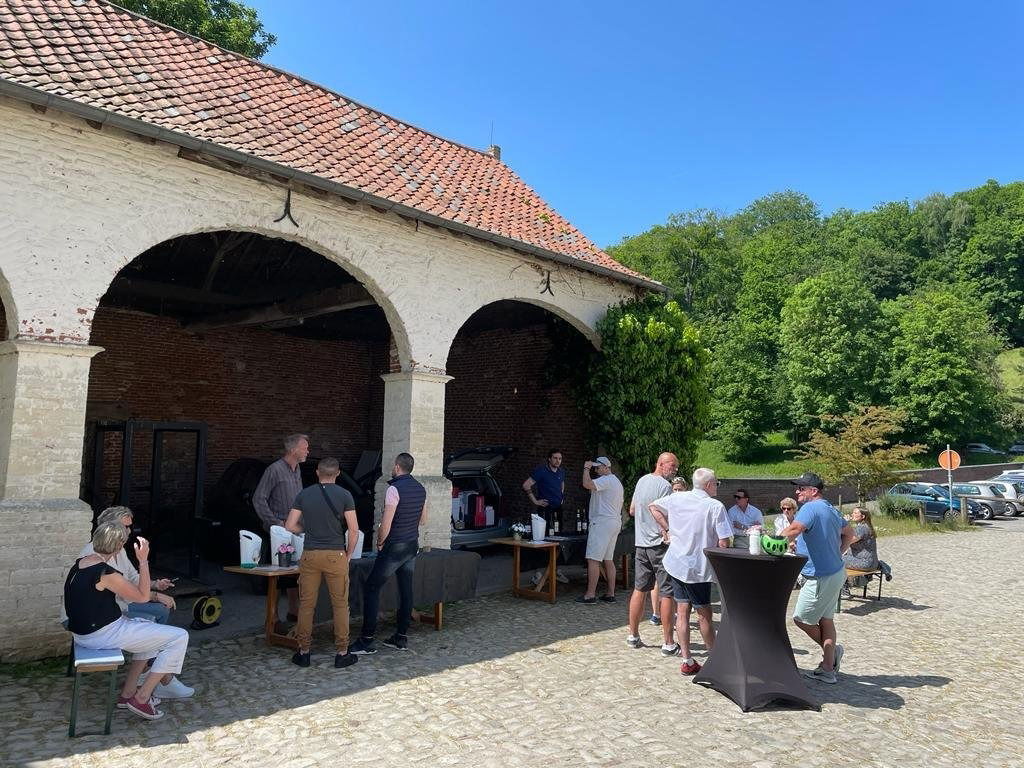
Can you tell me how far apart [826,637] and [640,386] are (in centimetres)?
521

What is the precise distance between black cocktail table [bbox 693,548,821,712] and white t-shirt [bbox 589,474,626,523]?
274cm

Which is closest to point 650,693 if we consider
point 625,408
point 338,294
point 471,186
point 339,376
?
point 625,408

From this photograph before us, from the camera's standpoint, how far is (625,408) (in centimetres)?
1041

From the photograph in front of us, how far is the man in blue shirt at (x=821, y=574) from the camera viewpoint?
18.1 ft

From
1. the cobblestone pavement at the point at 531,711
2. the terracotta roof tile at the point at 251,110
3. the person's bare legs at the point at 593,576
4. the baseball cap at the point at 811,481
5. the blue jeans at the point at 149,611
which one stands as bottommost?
the cobblestone pavement at the point at 531,711

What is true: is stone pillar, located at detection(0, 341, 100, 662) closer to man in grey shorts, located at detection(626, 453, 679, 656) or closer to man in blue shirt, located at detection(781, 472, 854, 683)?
man in grey shorts, located at detection(626, 453, 679, 656)

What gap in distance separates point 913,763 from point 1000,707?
1.62m

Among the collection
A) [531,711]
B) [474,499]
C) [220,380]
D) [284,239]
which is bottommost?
[531,711]

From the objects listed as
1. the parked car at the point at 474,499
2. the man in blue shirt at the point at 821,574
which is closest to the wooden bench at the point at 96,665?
the man in blue shirt at the point at 821,574

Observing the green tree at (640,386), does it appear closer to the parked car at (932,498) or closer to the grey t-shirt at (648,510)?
the grey t-shirt at (648,510)

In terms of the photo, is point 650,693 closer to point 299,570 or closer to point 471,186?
point 299,570

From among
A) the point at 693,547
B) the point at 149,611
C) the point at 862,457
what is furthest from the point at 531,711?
the point at 862,457

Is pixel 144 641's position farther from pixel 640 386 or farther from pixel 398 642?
pixel 640 386

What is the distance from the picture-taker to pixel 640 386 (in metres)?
10.4
